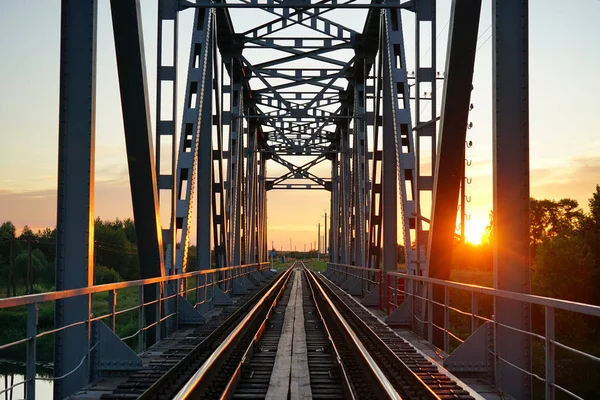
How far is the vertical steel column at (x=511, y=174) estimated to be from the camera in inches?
285

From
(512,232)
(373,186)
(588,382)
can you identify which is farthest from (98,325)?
(588,382)

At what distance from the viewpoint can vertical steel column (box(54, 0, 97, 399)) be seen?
7852mm

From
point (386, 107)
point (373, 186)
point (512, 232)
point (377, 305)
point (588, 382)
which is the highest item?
point (386, 107)

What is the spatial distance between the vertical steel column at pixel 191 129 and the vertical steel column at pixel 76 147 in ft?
19.8

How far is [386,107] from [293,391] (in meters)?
12.2

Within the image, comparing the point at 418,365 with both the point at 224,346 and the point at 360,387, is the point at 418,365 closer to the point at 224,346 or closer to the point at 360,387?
the point at 360,387

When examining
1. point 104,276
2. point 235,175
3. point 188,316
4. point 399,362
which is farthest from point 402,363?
point 104,276

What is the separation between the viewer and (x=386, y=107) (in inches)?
725

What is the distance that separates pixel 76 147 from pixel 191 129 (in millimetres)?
8199

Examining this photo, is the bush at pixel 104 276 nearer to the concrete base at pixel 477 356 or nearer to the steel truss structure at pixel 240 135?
the steel truss structure at pixel 240 135

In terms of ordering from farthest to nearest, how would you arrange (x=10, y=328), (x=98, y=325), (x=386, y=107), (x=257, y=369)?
(x=10, y=328), (x=386, y=107), (x=257, y=369), (x=98, y=325)

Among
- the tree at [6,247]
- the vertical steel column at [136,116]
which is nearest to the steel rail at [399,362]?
the vertical steel column at [136,116]

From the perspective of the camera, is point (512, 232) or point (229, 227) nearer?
point (512, 232)

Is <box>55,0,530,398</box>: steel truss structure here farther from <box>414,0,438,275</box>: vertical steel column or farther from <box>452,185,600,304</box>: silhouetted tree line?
<box>452,185,600,304</box>: silhouetted tree line
